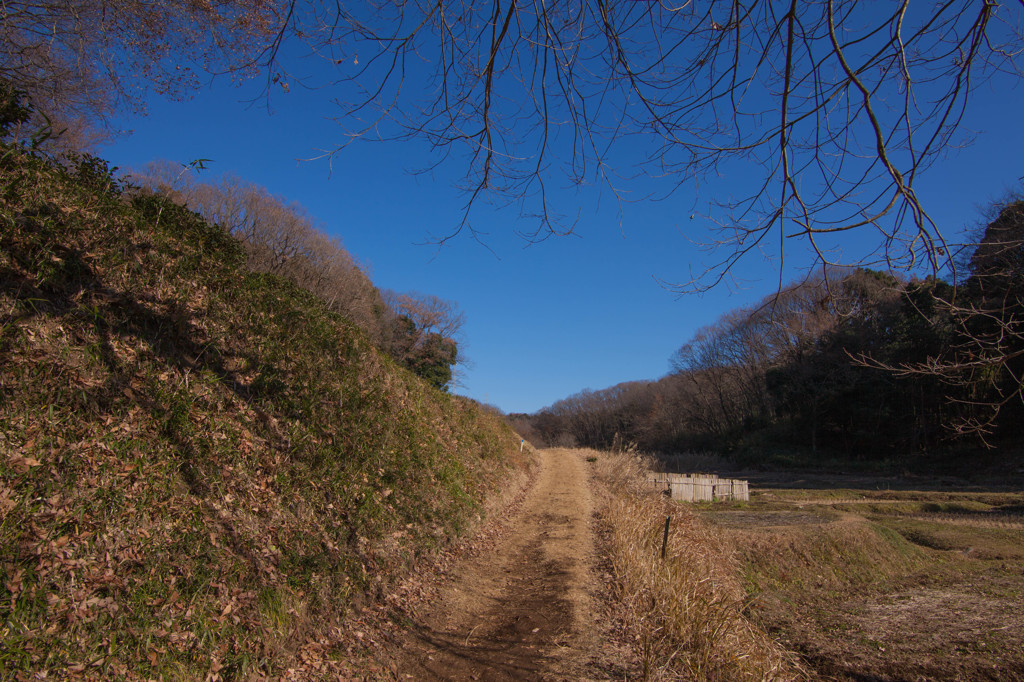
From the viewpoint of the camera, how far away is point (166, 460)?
442 centimetres

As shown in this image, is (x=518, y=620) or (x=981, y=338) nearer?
(x=981, y=338)

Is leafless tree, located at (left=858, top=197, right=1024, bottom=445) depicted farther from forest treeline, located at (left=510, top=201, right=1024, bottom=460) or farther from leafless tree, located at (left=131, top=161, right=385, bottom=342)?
leafless tree, located at (left=131, top=161, right=385, bottom=342)

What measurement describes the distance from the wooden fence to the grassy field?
1798 mm

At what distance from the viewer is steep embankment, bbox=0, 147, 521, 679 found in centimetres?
325

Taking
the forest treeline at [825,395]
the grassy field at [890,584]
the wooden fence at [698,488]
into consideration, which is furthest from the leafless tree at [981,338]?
the wooden fence at [698,488]

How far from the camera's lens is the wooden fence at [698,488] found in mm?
19797

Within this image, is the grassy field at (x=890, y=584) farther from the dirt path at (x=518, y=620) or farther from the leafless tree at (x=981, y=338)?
the leafless tree at (x=981, y=338)

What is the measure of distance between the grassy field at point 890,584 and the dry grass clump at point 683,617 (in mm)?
1945

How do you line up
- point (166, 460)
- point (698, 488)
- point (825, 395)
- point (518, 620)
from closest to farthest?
point (166, 460)
point (518, 620)
point (698, 488)
point (825, 395)

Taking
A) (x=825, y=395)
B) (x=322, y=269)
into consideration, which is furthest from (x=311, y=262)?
(x=825, y=395)

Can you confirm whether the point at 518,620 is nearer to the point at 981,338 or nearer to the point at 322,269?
the point at 981,338

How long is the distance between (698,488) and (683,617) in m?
17.5

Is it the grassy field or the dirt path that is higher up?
the dirt path

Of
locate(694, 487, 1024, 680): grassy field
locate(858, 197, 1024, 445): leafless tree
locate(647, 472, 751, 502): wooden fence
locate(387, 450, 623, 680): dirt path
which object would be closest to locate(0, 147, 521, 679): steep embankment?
locate(387, 450, 623, 680): dirt path
